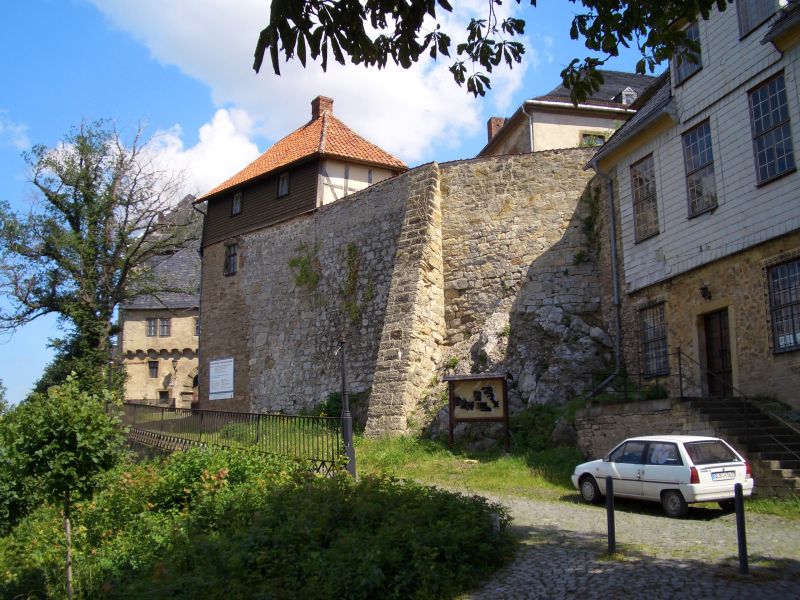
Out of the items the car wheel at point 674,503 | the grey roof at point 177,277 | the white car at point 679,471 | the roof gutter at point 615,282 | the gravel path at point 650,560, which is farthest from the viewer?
the grey roof at point 177,277

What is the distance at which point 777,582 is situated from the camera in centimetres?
737

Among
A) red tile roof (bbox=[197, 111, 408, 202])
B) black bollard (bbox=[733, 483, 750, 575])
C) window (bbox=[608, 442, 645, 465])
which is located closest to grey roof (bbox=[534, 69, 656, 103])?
red tile roof (bbox=[197, 111, 408, 202])

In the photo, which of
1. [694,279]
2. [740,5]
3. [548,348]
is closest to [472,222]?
[548,348]

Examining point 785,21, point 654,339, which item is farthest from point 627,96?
point 785,21

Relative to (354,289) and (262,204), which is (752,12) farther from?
(262,204)

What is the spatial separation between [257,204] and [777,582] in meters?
25.2

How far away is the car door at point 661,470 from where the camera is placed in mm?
11062

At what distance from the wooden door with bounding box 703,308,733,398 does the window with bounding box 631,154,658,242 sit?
273 centimetres

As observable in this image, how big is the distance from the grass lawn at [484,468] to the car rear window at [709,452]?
3.05ft

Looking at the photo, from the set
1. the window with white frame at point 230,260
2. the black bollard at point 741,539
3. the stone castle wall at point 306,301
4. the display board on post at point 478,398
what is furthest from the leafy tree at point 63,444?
the window with white frame at point 230,260

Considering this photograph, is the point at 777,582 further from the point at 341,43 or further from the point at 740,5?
the point at 740,5

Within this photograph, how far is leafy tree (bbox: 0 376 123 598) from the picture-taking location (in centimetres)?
1183

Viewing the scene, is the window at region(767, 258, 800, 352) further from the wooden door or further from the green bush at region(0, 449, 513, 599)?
the green bush at region(0, 449, 513, 599)

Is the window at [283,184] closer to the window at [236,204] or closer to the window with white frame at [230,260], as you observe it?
the window at [236,204]
